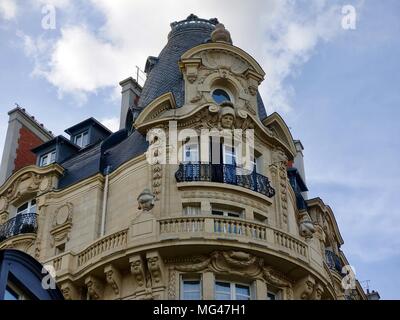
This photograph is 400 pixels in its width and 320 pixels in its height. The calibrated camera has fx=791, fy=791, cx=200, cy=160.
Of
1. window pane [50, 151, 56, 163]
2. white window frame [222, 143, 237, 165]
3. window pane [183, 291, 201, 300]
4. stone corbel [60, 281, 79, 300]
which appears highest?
window pane [50, 151, 56, 163]

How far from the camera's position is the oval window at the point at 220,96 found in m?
25.2

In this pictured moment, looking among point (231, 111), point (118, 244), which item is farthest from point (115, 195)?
point (231, 111)

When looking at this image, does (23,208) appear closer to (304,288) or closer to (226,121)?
(226,121)

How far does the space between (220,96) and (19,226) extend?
7668 mm

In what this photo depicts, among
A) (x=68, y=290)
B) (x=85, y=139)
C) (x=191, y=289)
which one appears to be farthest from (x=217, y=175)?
(x=85, y=139)

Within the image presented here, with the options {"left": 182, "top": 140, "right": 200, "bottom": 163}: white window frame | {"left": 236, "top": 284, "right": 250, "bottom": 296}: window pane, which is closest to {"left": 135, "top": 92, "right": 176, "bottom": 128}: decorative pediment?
{"left": 182, "top": 140, "right": 200, "bottom": 163}: white window frame

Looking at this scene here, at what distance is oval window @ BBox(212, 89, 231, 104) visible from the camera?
25181 millimetres

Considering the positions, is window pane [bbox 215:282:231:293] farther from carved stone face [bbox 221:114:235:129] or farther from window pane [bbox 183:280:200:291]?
carved stone face [bbox 221:114:235:129]

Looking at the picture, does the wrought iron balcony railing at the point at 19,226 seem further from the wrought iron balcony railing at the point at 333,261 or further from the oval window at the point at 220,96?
the wrought iron balcony railing at the point at 333,261

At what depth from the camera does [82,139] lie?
97.3 ft

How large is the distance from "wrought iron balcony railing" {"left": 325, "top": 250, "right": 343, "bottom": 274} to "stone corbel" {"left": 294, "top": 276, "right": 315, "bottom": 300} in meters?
5.42

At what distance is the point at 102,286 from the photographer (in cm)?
2172
